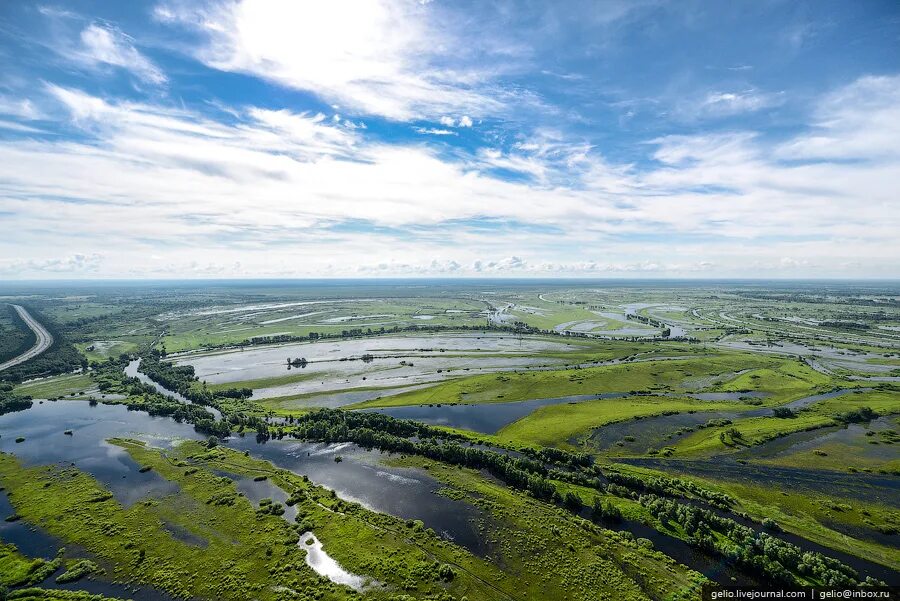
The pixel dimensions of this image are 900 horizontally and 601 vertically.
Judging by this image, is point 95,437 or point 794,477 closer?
point 794,477

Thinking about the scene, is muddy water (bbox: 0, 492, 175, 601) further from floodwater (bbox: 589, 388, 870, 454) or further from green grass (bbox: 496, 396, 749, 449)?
floodwater (bbox: 589, 388, 870, 454)

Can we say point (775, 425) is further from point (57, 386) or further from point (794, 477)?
point (57, 386)

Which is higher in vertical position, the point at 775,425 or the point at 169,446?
the point at 775,425

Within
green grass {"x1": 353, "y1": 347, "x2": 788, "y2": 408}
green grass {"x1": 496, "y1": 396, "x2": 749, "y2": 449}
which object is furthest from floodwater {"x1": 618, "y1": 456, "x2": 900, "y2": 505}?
green grass {"x1": 353, "y1": 347, "x2": 788, "y2": 408}

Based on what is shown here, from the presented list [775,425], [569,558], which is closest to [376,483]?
[569,558]

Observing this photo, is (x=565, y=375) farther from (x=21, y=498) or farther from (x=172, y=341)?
(x=172, y=341)

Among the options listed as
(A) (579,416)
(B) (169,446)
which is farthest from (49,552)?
(A) (579,416)

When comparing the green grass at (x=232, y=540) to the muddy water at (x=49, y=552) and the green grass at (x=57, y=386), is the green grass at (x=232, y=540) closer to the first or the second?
the muddy water at (x=49, y=552)

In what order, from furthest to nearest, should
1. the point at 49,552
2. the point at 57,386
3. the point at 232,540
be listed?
the point at 57,386 < the point at 232,540 < the point at 49,552

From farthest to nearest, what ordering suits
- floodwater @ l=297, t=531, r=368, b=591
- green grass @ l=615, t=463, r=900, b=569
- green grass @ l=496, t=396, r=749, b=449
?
green grass @ l=496, t=396, r=749, b=449 → green grass @ l=615, t=463, r=900, b=569 → floodwater @ l=297, t=531, r=368, b=591

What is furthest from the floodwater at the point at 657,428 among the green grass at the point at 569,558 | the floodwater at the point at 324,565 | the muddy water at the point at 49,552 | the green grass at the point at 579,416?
the muddy water at the point at 49,552

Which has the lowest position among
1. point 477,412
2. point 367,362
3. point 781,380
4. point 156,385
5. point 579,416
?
point 156,385

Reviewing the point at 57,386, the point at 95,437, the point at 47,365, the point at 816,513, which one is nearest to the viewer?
the point at 816,513
